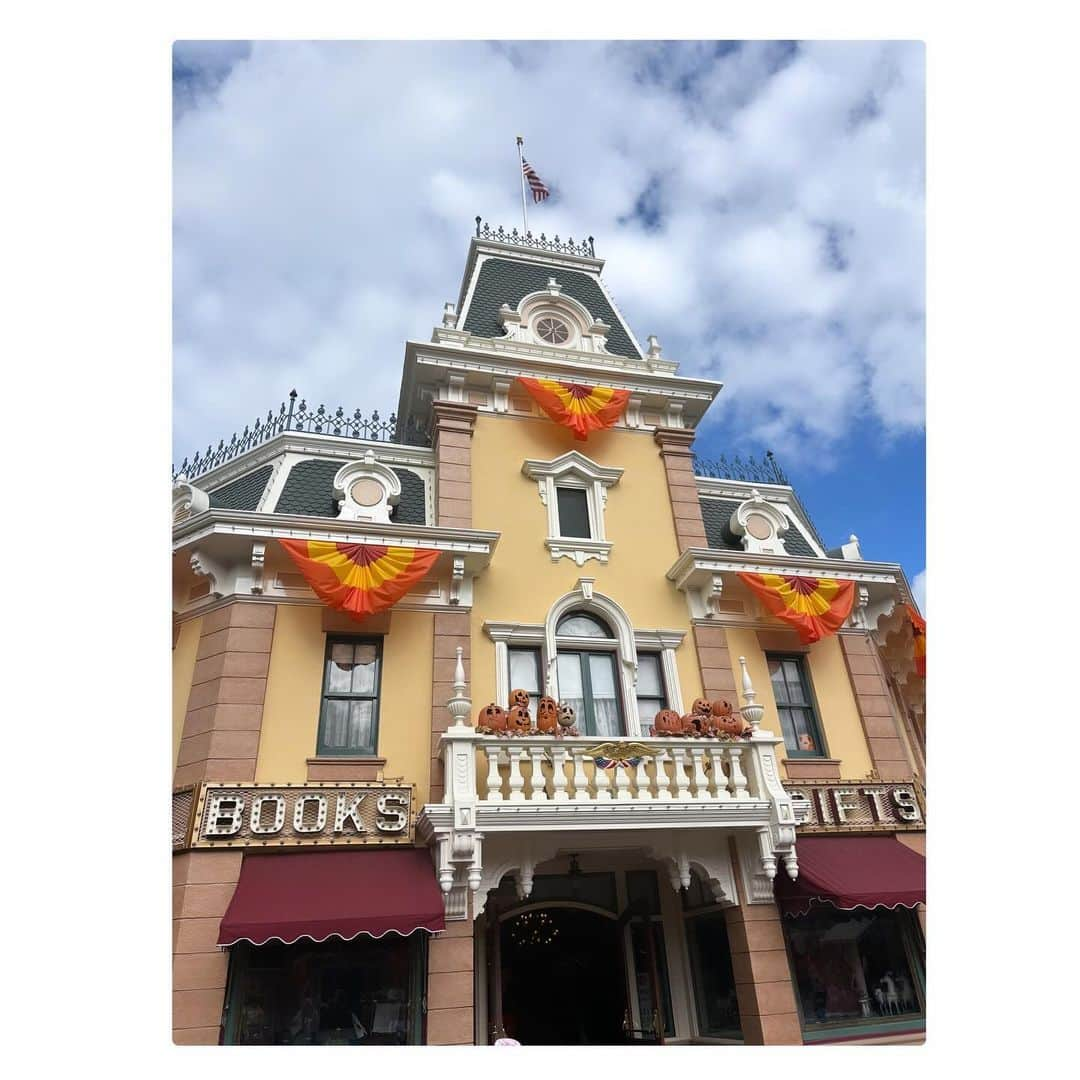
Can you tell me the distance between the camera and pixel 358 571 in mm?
10109

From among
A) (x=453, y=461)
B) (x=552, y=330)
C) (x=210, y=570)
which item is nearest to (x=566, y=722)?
(x=453, y=461)

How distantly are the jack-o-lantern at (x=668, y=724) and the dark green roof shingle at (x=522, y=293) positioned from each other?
7933mm

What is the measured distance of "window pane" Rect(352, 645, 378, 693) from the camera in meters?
10.3

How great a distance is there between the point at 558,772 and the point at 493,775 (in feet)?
3.18

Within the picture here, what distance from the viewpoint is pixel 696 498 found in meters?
13.4

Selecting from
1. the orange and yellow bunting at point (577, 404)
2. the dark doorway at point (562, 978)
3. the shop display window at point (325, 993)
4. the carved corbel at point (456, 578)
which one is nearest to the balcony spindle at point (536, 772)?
the shop display window at point (325, 993)

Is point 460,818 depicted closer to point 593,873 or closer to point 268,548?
point 593,873

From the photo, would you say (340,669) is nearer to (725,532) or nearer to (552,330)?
(725,532)

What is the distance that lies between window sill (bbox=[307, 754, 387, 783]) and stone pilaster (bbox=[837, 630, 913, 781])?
24.3 ft

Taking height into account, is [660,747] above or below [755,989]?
above

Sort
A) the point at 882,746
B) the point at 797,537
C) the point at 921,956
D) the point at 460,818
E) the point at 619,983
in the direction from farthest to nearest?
the point at 797,537 < the point at 882,746 < the point at 619,983 < the point at 921,956 < the point at 460,818

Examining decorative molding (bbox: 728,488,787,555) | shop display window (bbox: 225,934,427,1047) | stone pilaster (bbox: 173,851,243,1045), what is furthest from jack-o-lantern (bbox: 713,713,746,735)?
stone pilaster (bbox: 173,851,243,1045)

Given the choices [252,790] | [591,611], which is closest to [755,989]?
[591,611]

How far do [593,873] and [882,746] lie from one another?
4.84 metres
